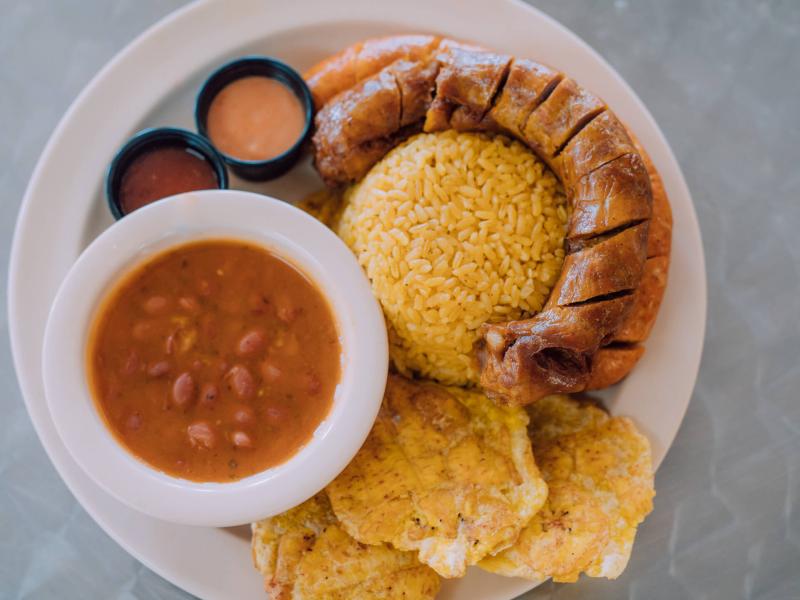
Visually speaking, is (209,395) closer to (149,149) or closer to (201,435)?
(201,435)

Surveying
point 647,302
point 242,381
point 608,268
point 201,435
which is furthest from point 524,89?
point 201,435

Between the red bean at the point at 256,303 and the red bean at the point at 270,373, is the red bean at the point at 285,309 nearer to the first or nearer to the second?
the red bean at the point at 256,303

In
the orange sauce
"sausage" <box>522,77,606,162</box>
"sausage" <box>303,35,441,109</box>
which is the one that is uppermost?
"sausage" <box>522,77,606,162</box>

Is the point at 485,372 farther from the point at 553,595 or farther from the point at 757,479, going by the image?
the point at 757,479

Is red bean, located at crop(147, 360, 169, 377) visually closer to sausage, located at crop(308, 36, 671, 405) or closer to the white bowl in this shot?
the white bowl

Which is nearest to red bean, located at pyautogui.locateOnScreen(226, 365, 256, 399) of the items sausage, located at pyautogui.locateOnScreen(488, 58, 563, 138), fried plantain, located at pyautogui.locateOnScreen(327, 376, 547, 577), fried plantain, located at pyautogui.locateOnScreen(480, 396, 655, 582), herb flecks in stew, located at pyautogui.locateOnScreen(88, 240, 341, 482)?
herb flecks in stew, located at pyautogui.locateOnScreen(88, 240, 341, 482)
